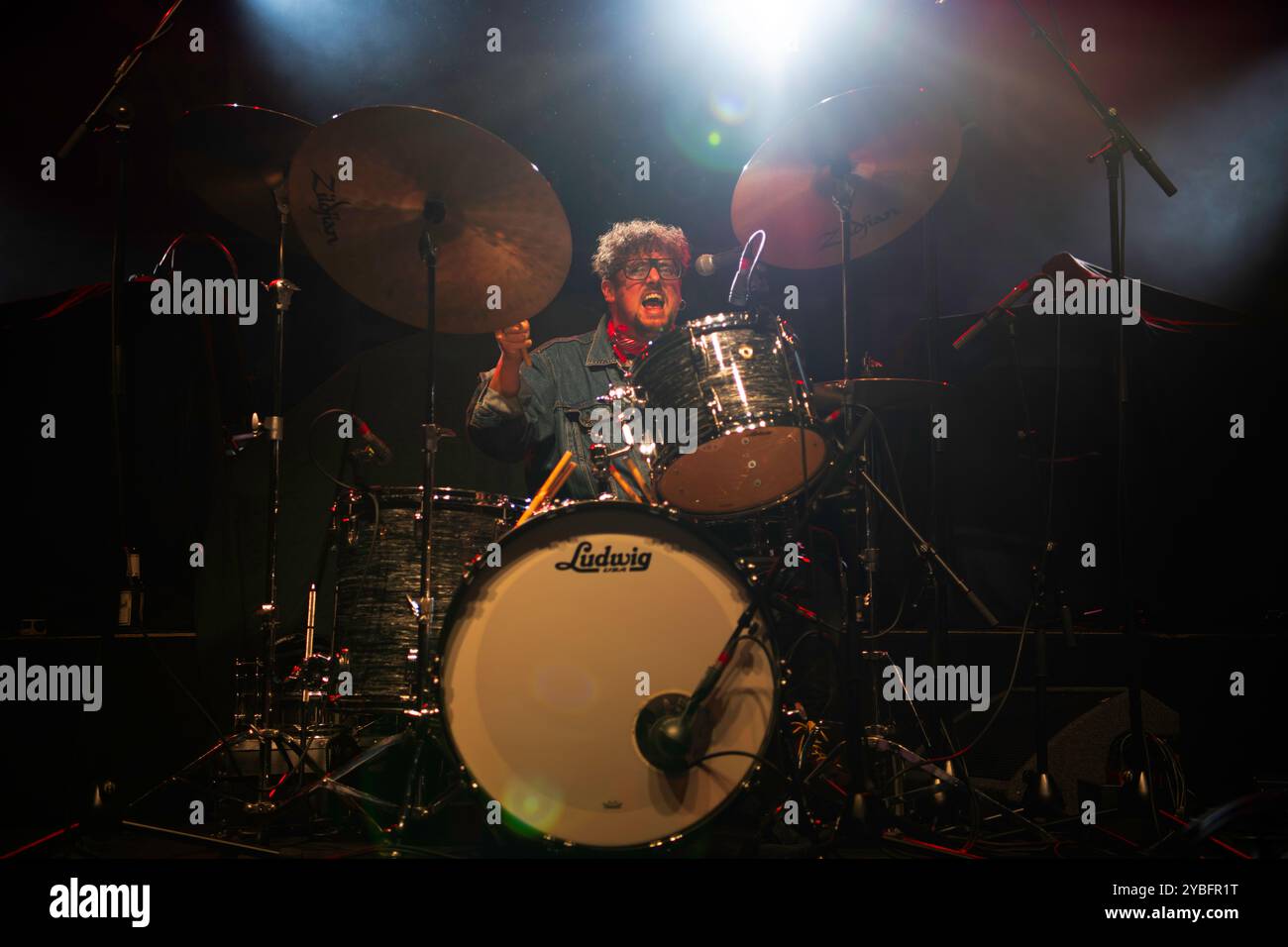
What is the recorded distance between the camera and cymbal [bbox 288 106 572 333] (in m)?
2.69

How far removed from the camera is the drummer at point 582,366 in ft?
11.0

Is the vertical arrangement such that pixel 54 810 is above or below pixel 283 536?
below

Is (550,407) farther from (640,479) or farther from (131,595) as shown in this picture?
(131,595)

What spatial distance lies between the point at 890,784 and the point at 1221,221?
3.24m

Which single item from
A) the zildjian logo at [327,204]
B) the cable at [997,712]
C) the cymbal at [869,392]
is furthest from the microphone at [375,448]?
the cable at [997,712]

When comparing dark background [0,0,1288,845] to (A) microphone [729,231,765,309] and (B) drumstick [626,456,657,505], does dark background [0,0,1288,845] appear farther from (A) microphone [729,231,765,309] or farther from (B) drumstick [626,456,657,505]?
(B) drumstick [626,456,657,505]

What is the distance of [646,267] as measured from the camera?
4.07m

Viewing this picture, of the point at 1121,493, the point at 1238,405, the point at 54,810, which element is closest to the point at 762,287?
the point at 1121,493

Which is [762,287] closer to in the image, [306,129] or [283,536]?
[306,129]

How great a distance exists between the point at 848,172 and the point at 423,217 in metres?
1.37

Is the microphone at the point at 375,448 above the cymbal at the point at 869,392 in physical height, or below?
below

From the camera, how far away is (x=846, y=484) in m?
3.40

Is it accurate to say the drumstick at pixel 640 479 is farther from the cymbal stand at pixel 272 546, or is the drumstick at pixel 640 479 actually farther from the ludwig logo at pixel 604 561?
the cymbal stand at pixel 272 546

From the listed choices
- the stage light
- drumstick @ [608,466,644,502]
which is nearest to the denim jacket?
drumstick @ [608,466,644,502]
